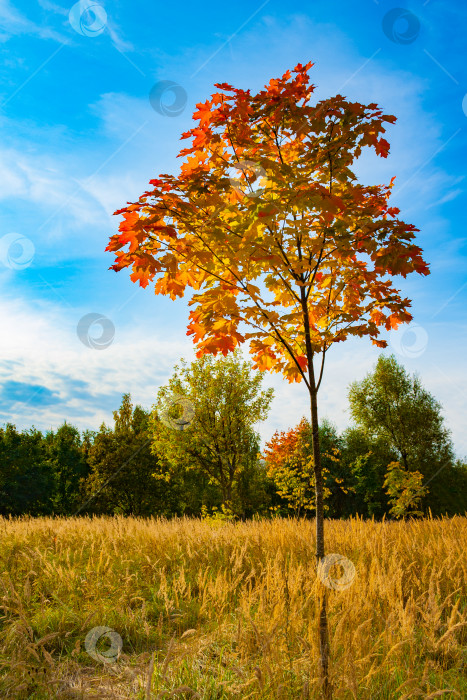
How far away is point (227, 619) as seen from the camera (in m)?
3.82

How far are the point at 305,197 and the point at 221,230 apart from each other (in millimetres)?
660

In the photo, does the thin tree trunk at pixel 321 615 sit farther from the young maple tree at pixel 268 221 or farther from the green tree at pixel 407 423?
the green tree at pixel 407 423

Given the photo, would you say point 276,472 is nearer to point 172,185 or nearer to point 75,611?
point 75,611

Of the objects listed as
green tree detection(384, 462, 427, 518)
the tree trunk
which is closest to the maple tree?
green tree detection(384, 462, 427, 518)

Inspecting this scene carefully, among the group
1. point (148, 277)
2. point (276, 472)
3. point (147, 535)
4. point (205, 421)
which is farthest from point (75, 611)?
point (276, 472)

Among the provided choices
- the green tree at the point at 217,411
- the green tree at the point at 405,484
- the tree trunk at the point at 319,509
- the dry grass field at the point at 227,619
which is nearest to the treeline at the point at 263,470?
the green tree at the point at 405,484

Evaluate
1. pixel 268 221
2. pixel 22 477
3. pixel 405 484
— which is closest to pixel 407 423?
pixel 405 484

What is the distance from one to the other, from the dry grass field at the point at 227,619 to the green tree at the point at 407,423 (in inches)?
875

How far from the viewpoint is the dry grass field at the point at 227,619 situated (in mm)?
2600

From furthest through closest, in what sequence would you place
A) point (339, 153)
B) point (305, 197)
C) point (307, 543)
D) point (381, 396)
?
1. point (381, 396)
2. point (307, 543)
3. point (339, 153)
4. point (305, 197)

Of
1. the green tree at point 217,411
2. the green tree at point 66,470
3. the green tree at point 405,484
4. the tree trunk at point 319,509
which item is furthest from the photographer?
the green tree at point 66,470

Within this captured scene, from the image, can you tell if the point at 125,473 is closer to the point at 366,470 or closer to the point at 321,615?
the point at 366,470

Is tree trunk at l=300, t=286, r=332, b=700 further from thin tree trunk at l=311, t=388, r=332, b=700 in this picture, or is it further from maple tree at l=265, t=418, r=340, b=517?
maple tree at l=265, t=418, r=340, b=517

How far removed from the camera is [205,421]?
16.5 meters
